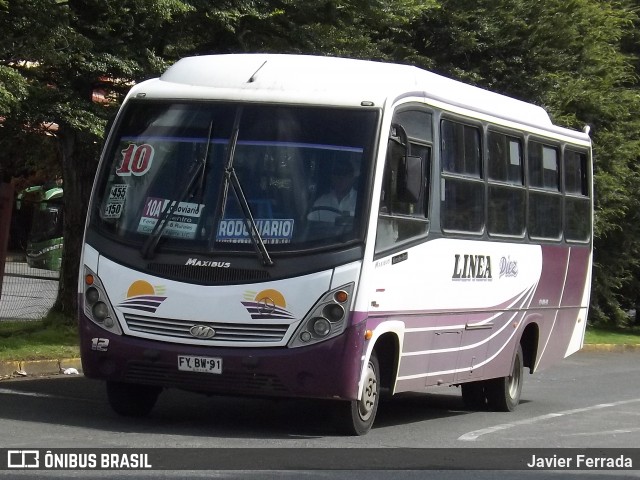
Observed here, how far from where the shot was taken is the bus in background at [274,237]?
1020 centimetres

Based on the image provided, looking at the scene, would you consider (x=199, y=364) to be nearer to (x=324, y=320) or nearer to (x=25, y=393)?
(x=324, y=320)

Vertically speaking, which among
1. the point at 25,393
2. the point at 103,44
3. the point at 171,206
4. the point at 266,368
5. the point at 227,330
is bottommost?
the point at 25,393

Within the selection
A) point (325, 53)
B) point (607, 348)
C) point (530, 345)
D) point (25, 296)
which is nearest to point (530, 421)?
point (530, 345)

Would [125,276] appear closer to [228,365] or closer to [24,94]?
[228,365]

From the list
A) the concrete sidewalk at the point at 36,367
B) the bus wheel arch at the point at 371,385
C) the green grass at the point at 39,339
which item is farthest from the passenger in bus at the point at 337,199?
the green grass at the point at 39,339

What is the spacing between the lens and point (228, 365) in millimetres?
10195

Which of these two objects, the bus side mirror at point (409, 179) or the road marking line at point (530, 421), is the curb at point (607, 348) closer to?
the road marking line at point (530, 421)

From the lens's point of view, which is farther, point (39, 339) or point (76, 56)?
point (39, 339)

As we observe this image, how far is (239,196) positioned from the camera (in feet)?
34.4

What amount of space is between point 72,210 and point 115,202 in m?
6.87

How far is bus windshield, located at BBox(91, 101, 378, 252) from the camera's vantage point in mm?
10391

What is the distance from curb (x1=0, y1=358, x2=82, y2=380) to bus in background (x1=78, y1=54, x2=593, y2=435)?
10.3 feet

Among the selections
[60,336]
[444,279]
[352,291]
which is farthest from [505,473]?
[60,336]

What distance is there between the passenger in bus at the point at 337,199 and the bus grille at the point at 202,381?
131cm
